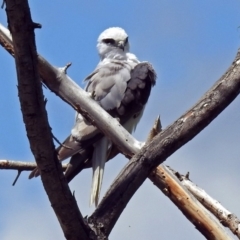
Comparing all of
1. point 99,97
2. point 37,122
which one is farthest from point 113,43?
point 37,122

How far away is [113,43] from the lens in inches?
308

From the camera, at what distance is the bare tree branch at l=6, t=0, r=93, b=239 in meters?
2.36

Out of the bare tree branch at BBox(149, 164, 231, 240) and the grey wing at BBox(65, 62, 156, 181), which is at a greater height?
the grey wing at BBox(65, 62, 156, 181)

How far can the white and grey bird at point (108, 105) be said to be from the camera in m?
5.50

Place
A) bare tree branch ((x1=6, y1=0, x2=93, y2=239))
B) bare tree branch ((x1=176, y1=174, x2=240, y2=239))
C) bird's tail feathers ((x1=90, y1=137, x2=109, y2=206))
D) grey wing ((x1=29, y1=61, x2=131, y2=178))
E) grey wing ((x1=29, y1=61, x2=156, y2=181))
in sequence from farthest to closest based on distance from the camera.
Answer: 1. grey wing ((x1=29, y1=61, x2=156, y2=181))
2. grey wing ((x1=29, y1=61, x2=131, y2=178))
3. bird's tail feathers ((x1=90, y1=137, x2=109, y2=206))
4. bare tree branch ((x1=176, y1=174, x2=240, y2=239))
5. bare tree branch ((x1=6, y1=0, x2=93, y2=239))

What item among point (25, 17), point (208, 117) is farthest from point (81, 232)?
point (25, 17)

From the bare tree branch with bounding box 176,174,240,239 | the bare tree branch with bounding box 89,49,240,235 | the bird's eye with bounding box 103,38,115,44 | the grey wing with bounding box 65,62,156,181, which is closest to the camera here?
the bare tree branch with bounding box 89,49,240,235

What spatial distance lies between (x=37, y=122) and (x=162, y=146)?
2.29 ft

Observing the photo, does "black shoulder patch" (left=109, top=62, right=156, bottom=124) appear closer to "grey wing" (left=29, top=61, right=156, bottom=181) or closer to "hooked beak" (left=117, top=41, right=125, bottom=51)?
"grey wing" (left=29, top=61, right=156, bottom=181)

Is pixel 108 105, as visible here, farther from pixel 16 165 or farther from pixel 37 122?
pixel 37 122

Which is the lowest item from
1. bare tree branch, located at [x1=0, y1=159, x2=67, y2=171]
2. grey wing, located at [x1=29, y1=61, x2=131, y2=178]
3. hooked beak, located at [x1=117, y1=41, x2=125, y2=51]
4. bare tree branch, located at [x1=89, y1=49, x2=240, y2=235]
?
bare tree branch, located at [x1=89, y1=49, x2=240, y2=235]

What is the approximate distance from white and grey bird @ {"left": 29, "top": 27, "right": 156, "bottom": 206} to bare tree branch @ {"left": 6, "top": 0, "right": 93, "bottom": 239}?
237 centimetres

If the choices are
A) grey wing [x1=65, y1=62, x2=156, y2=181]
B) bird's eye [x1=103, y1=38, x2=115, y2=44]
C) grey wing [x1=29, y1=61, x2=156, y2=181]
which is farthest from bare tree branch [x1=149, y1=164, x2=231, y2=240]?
bird's eye [x1=103, y1=38, x2=115, y2=44]

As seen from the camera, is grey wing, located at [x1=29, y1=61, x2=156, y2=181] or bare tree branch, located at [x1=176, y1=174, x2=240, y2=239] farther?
grey wing, located at [x1=29, y1=61, x2=156, y2=181]
